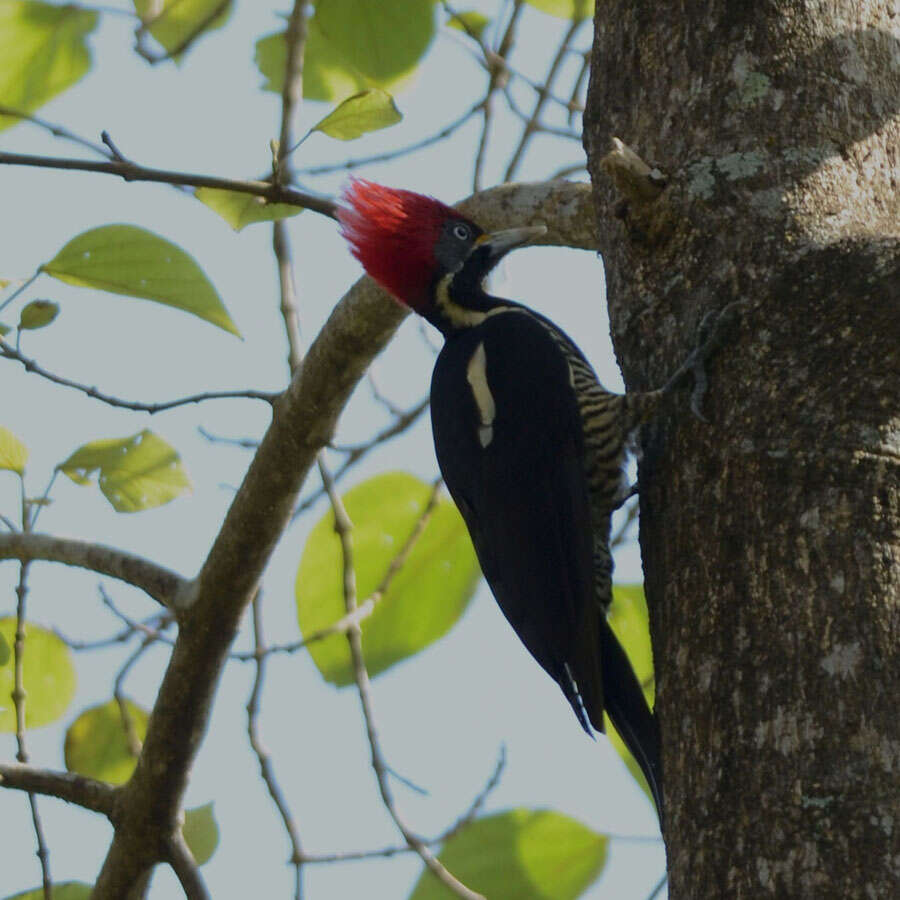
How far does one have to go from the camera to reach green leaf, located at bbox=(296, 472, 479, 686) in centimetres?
275

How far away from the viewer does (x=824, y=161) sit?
6.57ft

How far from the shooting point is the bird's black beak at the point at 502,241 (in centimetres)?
299

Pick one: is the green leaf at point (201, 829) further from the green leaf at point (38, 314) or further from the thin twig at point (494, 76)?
the thin twig at point (494, 76)

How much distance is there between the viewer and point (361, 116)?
2.54m

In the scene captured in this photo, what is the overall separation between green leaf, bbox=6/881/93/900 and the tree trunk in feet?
4.45

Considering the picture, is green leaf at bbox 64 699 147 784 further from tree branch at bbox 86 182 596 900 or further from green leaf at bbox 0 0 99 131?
green leaf at bbox 0 0 99 131

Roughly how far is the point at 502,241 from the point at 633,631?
3.30 feet

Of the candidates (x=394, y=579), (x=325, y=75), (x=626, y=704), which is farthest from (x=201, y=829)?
(x=325, y=75)

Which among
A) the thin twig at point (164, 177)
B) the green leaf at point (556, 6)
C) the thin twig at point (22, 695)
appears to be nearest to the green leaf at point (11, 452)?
the thin twig at point (22, 695)

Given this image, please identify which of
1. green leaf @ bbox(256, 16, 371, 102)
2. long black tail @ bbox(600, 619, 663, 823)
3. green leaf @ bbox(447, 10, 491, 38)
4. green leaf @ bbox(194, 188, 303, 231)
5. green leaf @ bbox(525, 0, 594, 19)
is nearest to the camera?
long black tail @ bbox(600, 619, 663, 823)

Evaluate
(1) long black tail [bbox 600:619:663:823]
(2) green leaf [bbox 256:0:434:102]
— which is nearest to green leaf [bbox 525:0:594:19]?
(2) green leaf [bbox 256:0:434:102]

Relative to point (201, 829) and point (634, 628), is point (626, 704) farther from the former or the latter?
point (201, 829)

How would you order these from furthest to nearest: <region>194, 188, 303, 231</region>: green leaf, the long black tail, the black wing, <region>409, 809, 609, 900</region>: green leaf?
<region>194, 188, 303, 231</region>: green leaf, the black wing, the long black tail, <region>409, 809, 609, 900</region>: green leaf

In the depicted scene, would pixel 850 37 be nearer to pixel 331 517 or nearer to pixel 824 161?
pixel 824 161
